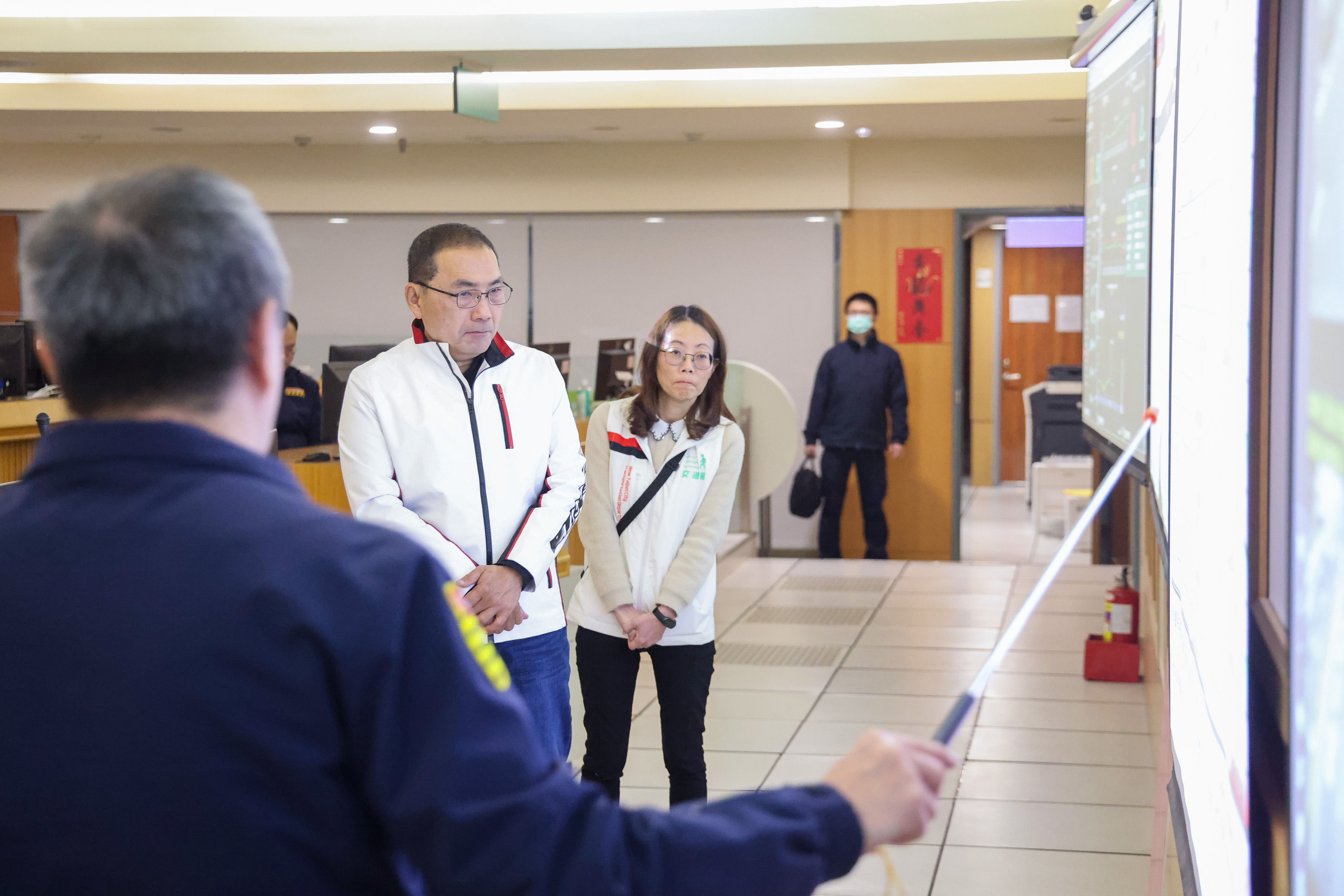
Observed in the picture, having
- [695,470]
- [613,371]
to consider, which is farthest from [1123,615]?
[613,371]

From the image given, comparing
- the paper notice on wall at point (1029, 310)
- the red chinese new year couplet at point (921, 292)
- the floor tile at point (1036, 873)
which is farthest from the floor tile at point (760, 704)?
the paper notice on wall at point (1029, 310)

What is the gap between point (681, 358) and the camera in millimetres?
2838

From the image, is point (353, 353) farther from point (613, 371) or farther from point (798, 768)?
point (798, 768)

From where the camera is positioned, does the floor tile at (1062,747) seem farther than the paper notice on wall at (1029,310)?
No

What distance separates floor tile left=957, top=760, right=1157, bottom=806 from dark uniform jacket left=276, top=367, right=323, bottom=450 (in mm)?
2532

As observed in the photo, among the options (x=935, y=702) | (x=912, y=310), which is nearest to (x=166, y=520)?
(x=935, y=702)

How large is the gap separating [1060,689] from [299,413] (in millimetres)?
3067

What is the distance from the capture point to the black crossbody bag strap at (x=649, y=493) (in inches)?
110

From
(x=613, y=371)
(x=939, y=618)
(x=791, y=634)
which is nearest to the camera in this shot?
(x=791, y=634)

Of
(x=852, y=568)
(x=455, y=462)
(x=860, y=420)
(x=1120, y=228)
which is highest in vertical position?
(x=1120, y=228)

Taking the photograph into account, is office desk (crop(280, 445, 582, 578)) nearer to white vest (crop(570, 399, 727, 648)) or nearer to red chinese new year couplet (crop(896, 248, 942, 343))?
white vest (crop(570, 399, 727, 648))

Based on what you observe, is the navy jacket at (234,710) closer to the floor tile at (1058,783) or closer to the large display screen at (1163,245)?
the large display screen at (1163,245)

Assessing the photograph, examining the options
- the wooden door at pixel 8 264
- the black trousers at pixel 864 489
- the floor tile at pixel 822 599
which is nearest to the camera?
the floor tile at pixel 822 599

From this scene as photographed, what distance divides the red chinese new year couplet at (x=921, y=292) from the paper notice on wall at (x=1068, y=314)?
13.1 ft
